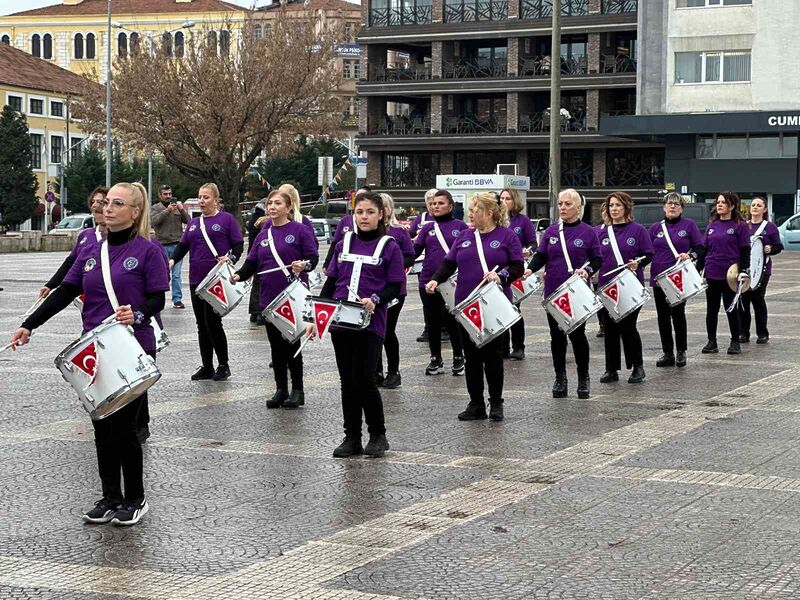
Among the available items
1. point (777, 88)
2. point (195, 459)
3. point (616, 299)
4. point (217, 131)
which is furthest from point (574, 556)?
point (777, 88)

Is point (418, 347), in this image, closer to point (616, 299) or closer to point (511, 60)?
point (616, 299)

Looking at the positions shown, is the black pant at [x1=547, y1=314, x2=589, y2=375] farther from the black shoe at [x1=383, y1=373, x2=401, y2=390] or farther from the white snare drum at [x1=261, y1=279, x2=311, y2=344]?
the white snare drum at [x1=261, y1=279, x2=311, y2=344]

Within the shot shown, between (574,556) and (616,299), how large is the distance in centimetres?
704

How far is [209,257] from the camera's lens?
555 inches

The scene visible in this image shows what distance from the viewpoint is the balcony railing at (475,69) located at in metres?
75.9

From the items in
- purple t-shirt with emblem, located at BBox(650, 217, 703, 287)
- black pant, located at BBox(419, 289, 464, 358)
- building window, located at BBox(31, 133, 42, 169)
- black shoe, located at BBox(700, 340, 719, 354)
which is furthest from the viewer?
building window, located at BBox(31, 133, 42, 169)

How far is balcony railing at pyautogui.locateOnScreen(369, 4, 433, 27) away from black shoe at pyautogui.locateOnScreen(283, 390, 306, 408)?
6591 centimetres

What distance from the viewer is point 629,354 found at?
1402cm

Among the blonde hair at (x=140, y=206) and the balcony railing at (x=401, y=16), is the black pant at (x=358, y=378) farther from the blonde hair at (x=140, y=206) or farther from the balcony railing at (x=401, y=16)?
the balcony railing at (x=401, y=16)

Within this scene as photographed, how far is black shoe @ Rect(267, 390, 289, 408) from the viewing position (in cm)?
1200

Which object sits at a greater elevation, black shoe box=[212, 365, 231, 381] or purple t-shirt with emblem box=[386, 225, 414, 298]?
purple t-shirt with emblem box=[386, 225, 414, 298]

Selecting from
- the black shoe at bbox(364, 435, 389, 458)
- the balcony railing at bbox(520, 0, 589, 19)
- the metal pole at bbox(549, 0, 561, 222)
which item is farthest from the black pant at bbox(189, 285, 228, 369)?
the balcony railing at bbox(520, 0, 589, 19)

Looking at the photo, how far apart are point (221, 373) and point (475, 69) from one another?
63826 millimetres

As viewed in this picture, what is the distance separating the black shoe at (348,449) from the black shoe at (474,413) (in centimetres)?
176
